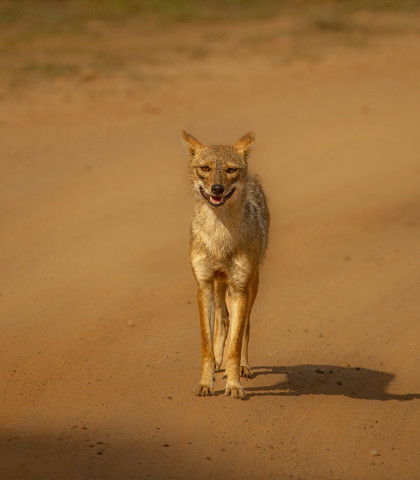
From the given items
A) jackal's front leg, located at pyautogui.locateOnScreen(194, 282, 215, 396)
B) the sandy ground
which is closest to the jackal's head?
jackal's front leg, located at pyautogui.locateOnScreen(194, 282, 215, 396)

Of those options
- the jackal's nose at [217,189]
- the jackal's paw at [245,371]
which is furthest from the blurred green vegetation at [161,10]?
the jackal's nose at [217,189]

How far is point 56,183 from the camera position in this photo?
41.7 ft

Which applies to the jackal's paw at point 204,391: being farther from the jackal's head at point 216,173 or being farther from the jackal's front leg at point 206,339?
the jackal's head at point 216,173

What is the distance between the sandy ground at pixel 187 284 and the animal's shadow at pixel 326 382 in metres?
0.03

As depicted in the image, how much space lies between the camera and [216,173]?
7074 mm

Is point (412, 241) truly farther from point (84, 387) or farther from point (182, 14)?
point (182, 14)

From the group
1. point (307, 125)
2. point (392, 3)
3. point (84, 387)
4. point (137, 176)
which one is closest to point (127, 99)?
point (307, 125)

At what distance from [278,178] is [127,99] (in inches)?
174

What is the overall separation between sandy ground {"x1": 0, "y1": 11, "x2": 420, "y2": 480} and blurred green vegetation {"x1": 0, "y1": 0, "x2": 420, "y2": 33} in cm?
521

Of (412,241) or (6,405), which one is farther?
(412,241)

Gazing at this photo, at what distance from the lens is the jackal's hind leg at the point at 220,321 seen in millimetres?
7641

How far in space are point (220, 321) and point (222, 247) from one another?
845 millimetres

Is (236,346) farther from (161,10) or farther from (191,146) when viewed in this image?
(161,10)

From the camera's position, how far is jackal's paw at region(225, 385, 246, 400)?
7.11 meters
